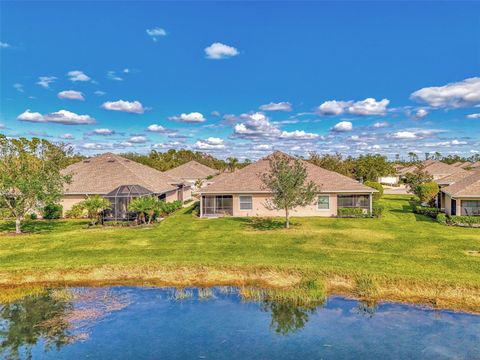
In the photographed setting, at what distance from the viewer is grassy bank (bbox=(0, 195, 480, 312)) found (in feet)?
58.6

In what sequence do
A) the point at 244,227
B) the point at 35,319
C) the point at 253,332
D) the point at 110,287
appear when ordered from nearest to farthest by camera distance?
1. the point at 253,332
2. the point at 35,319
3. the point at 110,287
4. the point at 244,227

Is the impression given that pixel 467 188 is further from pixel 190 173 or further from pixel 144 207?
pixel 190 173

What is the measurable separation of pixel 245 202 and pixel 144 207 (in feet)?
33.3

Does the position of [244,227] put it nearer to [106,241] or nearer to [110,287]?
[106,241]

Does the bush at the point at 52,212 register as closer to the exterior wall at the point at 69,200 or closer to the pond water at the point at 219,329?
the exterior wall at the point at 69,200

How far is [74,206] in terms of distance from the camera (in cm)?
3569

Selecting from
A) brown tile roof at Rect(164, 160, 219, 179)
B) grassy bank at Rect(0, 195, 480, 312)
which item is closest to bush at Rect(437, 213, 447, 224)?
grassy bank at Rect(0, 195, 480, 312)

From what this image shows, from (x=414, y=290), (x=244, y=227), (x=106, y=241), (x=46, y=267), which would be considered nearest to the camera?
(x=414, y=290)

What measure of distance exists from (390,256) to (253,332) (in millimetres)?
10657

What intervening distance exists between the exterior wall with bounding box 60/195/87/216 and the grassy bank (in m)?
7.70

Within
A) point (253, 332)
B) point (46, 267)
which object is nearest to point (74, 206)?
point (46, 267)

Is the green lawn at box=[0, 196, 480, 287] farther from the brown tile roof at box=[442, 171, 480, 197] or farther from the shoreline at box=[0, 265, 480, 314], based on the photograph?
the brown tile roof at box=[442, 171, 480, 197]

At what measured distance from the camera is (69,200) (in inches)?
1495

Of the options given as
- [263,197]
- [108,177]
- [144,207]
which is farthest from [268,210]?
[108,177]
